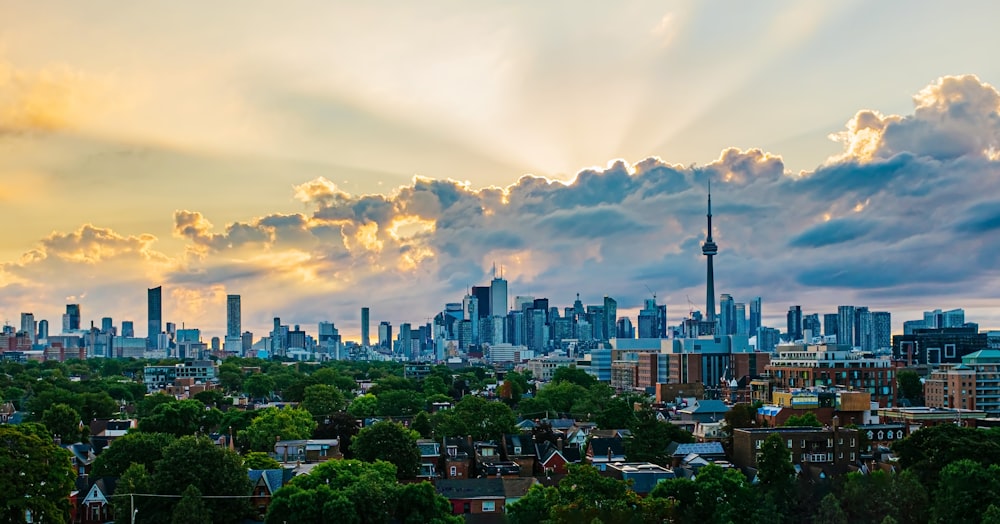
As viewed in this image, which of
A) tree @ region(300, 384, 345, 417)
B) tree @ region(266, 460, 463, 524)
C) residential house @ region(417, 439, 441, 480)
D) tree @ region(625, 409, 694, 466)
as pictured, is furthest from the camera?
tree @ region(300, 384, 345, 417)

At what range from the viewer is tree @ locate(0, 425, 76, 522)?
1839 inches

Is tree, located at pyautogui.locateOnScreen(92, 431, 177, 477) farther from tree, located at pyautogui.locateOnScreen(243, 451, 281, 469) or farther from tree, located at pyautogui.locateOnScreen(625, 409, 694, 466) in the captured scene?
tree, located at pyautogui.locateOnScreen(625, 409, 694, 466)

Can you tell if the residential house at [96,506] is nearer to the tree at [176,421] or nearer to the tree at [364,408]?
the tree at [176,421]

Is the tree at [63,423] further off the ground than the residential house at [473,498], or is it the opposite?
the tree at [63,423]

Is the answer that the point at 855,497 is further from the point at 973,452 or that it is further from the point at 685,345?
the point at 685,345

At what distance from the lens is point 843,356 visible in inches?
4636

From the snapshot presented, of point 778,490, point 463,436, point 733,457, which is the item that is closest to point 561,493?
point 778,490

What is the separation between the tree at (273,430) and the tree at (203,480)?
24.1 meters

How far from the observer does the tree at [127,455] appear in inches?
2589

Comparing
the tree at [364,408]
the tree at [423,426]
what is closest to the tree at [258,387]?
the tree at [364,408]

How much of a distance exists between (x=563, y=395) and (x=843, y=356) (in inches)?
1366

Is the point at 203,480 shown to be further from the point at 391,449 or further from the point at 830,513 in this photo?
the point at 830,513

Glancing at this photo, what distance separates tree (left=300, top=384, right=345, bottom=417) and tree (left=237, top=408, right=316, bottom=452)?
27.4 metres

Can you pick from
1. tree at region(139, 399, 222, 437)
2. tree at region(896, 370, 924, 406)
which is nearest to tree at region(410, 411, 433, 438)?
tree at region(139, 399, 222, 437)
